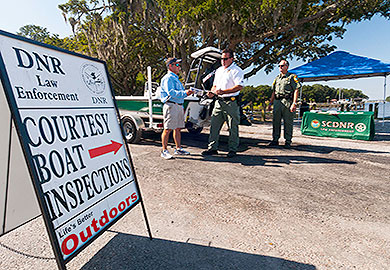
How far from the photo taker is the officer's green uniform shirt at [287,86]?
5.52m

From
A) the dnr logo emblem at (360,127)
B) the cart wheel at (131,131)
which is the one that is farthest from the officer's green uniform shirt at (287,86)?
the cart wheel at (131,131)

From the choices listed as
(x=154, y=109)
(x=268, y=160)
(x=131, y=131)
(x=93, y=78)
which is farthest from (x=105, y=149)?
(x=131, y=131)

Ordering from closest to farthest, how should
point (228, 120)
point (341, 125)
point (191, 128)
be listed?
1. point (228, 120)
2. point (191, 128)
3. point (341, 125)

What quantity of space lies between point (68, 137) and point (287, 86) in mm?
5362

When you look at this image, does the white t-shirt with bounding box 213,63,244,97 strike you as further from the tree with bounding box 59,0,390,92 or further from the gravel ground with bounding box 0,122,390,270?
the tree with bounding box 59,0,390,92

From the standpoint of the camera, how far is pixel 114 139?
6.23 feet

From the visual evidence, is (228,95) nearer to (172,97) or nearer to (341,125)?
(172,97)

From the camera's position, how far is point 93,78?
5.96 feet

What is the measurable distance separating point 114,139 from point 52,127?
1.86 feet

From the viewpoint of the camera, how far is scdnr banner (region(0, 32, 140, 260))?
4.00 feet

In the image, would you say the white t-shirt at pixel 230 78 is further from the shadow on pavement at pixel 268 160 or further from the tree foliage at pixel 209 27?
the tree foliage at pixel 209 27

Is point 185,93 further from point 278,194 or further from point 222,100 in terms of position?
point 278,194

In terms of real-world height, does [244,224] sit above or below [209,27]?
below

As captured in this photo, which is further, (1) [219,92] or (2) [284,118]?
(2) [284,118]
